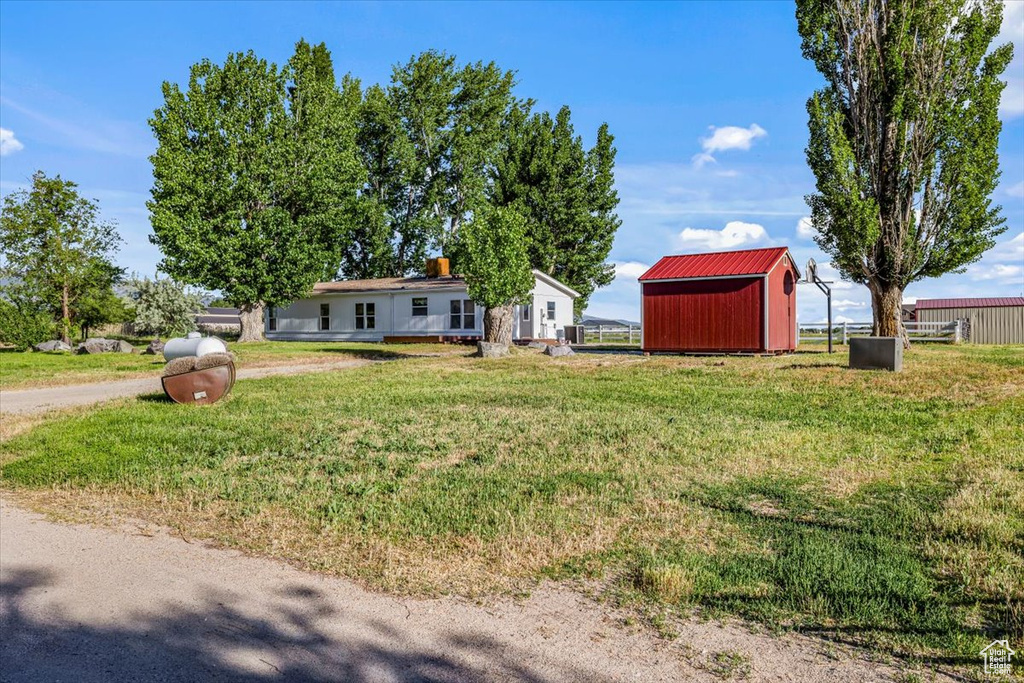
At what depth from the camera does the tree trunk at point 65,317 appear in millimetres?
28688

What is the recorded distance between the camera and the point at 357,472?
700cm

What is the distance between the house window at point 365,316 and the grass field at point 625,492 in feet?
81.5

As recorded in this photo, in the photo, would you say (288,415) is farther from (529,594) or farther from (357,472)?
(529,594)

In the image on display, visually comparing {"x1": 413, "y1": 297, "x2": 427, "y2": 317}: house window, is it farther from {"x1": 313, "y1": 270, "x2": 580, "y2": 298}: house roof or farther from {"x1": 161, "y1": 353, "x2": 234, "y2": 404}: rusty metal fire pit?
{"x1": 161, "y1": 353, "x2": 234, "y2": 404}: rusty metal fire pit

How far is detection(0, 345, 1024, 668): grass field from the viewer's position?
13.5 feet

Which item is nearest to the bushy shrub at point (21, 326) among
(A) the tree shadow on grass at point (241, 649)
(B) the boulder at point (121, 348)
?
(B) the boulder at point (121, 348)

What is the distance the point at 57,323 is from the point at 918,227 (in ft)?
110

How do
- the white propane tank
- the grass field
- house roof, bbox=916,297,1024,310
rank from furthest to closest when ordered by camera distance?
1. house roof, bbox=916,297,1024,310
2. the white propane tank
3. the grass field

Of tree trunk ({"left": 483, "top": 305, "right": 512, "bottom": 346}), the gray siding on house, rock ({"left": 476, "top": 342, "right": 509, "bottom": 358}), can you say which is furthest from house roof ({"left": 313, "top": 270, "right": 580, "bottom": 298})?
the gray siding on house

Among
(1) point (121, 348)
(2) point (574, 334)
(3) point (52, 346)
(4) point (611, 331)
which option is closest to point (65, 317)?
(3) point (52, 346)

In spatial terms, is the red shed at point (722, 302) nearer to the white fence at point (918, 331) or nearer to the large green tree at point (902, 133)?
the large green tree at point (902, 133)

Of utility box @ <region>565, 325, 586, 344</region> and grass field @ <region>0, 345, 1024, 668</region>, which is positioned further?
utility box @ <region>565, 325, 586, 344</region>

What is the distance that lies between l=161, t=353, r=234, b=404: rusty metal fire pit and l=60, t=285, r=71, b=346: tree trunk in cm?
2091

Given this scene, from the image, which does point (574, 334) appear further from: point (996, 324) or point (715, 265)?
point (996, 324)
